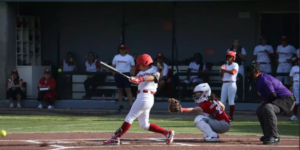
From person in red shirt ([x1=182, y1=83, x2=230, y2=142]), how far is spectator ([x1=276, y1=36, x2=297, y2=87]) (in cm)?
779

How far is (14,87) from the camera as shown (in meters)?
18.6

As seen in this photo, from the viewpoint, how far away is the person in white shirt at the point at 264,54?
1798 cm

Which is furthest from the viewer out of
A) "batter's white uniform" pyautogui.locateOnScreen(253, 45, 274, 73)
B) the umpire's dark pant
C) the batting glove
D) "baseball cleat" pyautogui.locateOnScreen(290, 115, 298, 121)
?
"batter's white uniform" pyautogui.locateOnScreen(253, 45, 274, 73)

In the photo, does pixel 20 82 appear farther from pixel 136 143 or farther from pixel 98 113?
pixel 136 143

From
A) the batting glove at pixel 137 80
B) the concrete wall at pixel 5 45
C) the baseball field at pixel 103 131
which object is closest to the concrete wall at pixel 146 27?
the concrete wall at pixel 5 45

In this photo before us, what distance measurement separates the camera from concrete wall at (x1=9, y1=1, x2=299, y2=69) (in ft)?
64.6

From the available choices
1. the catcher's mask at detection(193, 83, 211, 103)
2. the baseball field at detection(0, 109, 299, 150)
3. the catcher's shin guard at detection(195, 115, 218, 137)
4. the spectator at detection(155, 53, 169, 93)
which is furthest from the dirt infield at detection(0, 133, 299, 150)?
the spectator at detection(155, 53, 169, 93)

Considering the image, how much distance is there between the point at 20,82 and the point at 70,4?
359 cm

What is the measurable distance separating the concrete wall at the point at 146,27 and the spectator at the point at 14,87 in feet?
5.69

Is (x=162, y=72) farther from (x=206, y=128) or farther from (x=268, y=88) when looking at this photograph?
(x=268, y=88)

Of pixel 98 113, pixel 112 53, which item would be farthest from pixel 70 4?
pixel 98 113

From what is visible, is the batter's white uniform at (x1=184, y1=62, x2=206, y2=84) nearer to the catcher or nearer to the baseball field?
the baseball field

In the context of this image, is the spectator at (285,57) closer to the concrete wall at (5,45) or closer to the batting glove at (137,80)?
the concrete wall at (5,45)

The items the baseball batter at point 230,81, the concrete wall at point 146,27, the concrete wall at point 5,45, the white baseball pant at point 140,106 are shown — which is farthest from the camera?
the concrete wall at point 146,27
